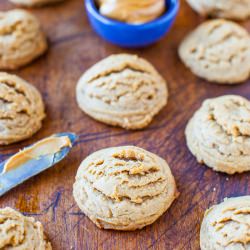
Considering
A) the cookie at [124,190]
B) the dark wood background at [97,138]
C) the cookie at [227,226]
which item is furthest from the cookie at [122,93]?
the cookie at [227,226]

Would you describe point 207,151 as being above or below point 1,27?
below

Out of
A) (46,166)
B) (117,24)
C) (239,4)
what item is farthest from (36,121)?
(239,4)

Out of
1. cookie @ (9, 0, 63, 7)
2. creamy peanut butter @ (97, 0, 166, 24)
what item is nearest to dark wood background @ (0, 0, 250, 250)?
cookie @ (9, 0, 63, 7)

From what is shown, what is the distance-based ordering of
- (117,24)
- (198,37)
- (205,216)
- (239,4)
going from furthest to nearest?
1. (239,4)
2. (198,37)
3. (117,24)
4. (205,216)

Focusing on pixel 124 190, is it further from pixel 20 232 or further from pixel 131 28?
pixel 131 28

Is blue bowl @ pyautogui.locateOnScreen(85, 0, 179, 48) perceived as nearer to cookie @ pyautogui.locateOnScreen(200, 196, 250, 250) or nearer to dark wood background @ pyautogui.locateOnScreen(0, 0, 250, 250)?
dark wood background @ pyautogui.locateOnScreen(0, 0, 250, 250)

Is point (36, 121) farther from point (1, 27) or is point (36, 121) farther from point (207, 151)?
point (207, 151)

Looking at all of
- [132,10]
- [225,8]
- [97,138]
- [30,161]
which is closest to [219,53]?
[225,8]
